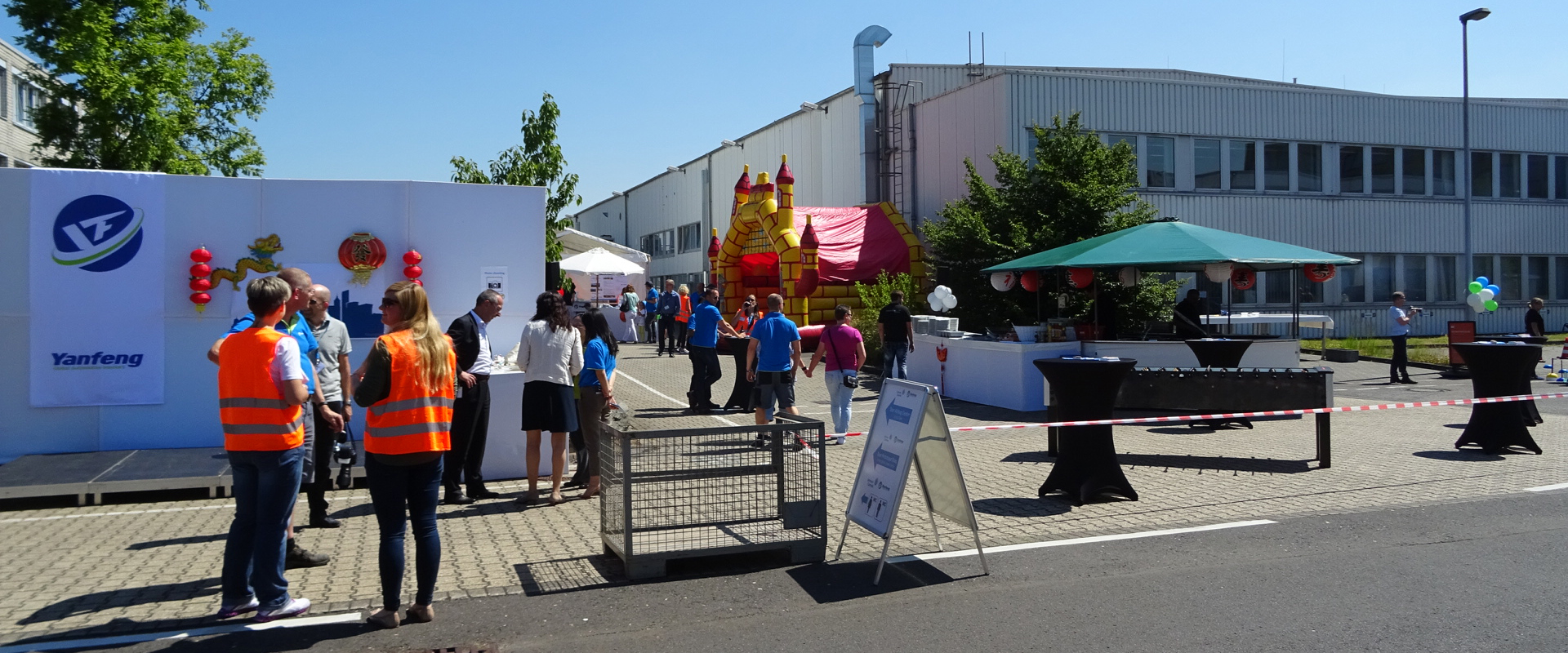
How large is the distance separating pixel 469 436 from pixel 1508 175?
32.5 m

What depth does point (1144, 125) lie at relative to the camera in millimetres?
25844

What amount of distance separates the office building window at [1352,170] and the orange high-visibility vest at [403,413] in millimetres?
28518

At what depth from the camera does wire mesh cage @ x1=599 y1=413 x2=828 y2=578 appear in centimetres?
620

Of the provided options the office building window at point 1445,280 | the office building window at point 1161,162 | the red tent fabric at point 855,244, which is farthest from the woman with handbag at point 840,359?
the office building window at point 1445,280

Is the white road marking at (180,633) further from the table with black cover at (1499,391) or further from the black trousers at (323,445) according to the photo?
the table with black cover at (1499,391)

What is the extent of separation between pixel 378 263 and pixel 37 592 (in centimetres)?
504

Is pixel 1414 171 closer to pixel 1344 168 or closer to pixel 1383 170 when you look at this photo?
pixel 1383 170

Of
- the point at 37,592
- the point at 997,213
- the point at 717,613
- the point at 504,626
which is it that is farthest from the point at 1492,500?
the point at 997,213

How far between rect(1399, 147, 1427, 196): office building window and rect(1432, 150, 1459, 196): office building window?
336 mm

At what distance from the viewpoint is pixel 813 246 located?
79.7 ft

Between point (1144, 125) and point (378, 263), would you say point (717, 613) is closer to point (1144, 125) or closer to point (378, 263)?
point (378, 263)

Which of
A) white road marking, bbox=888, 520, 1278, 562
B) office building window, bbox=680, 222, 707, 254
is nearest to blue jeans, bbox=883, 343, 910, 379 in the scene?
white road marking, bbox=888, 520, 1278, 562

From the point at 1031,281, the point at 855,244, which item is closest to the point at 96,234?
the point at 1031,281

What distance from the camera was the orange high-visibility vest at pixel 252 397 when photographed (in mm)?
5180
